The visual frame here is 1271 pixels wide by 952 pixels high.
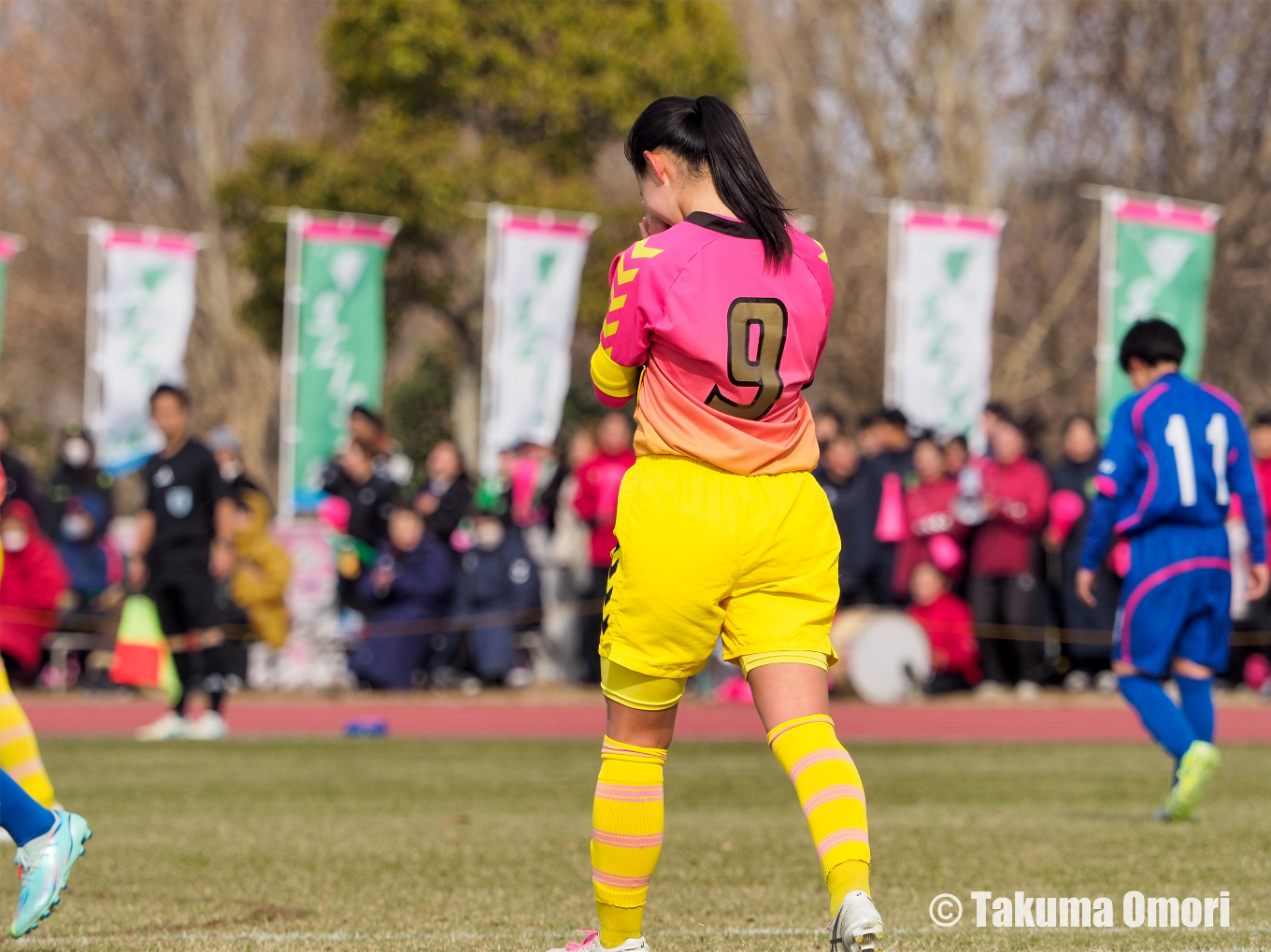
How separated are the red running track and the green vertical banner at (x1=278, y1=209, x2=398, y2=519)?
3891mm

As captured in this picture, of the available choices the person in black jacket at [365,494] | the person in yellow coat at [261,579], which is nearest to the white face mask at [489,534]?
the person in black jacket at [365,494]

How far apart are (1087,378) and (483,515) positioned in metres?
15.8

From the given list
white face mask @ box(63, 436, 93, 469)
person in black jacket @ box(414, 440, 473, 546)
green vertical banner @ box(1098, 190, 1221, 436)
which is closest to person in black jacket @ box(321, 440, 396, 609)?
person in black jacket @ box(414, 440, 473, 546)

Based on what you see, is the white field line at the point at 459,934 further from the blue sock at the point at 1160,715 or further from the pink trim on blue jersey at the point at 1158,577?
the pink trim on blue jersey at the point at 1158,577

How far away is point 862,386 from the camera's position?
2916 cm

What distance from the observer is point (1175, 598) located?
7840 mm

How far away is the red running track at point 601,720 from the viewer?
44.2 feet

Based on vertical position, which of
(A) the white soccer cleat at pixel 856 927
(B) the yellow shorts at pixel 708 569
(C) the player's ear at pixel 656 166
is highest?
(C) the player's ear at pixel 656 166

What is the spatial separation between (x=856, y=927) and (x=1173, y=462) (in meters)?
4.44

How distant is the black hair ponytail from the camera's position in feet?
14.2

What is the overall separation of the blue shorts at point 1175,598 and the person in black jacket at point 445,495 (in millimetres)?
9769

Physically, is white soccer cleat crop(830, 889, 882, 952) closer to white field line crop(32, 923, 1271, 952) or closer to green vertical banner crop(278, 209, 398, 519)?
white field line crop(32, 923, 1271, 952)

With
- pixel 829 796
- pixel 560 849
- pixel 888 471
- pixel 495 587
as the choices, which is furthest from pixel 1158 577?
pixel 495 587

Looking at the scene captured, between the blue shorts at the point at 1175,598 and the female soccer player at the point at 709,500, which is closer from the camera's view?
the female soccer player at the point at 709,500
